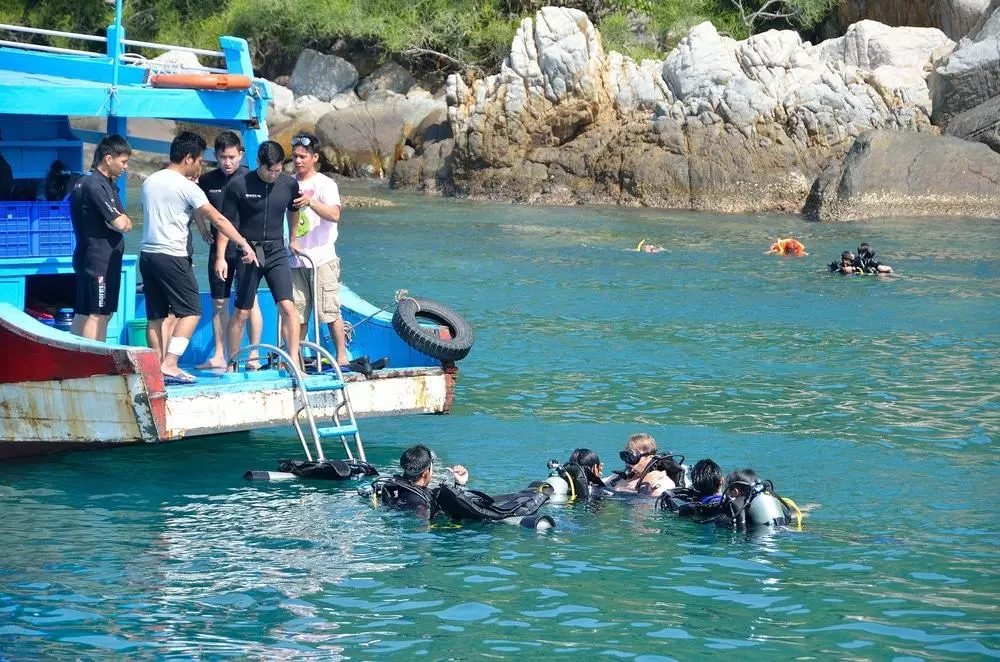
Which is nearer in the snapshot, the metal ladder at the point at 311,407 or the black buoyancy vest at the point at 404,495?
the black buoyancy vest at the point at 404,495

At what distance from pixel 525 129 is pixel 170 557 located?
1097 inches

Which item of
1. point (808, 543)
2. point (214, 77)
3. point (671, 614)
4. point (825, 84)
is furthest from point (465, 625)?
point (825, 84)

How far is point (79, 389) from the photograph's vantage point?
9.79 meters

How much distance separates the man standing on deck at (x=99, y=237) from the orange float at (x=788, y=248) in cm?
1662

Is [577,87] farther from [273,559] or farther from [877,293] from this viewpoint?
[273,559]

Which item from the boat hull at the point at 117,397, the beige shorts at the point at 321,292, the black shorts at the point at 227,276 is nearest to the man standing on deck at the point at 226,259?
the black shorts at the point at 227,276

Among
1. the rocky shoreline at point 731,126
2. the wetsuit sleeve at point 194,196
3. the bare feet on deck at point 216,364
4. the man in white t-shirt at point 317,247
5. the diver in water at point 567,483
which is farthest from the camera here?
the rocky shoreline at point 731,126

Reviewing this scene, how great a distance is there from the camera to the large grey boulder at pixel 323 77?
149 ft

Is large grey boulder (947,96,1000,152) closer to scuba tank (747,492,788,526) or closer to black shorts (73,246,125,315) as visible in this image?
scuba tank (747,492,788,526)

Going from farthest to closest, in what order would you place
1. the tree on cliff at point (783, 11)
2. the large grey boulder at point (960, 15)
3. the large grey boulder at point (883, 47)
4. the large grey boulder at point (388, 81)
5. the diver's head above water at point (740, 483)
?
1. the large grey boulder at point (388, 81)
2. the tree on cliff at point (783, 11)
3. the large grey boulder at point (960, 15)
4. the large grey boulder at point (883, 47)
5. the diver's head above water at point (740, 483)

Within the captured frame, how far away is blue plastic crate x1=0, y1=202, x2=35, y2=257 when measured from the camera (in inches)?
420

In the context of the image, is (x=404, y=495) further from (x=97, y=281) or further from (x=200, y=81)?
(x=200, y=81)

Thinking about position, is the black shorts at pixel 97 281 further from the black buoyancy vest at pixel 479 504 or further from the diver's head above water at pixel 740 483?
the diver's head above water at pixel 740 483

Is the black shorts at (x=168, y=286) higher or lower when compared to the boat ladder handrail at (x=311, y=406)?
higher
